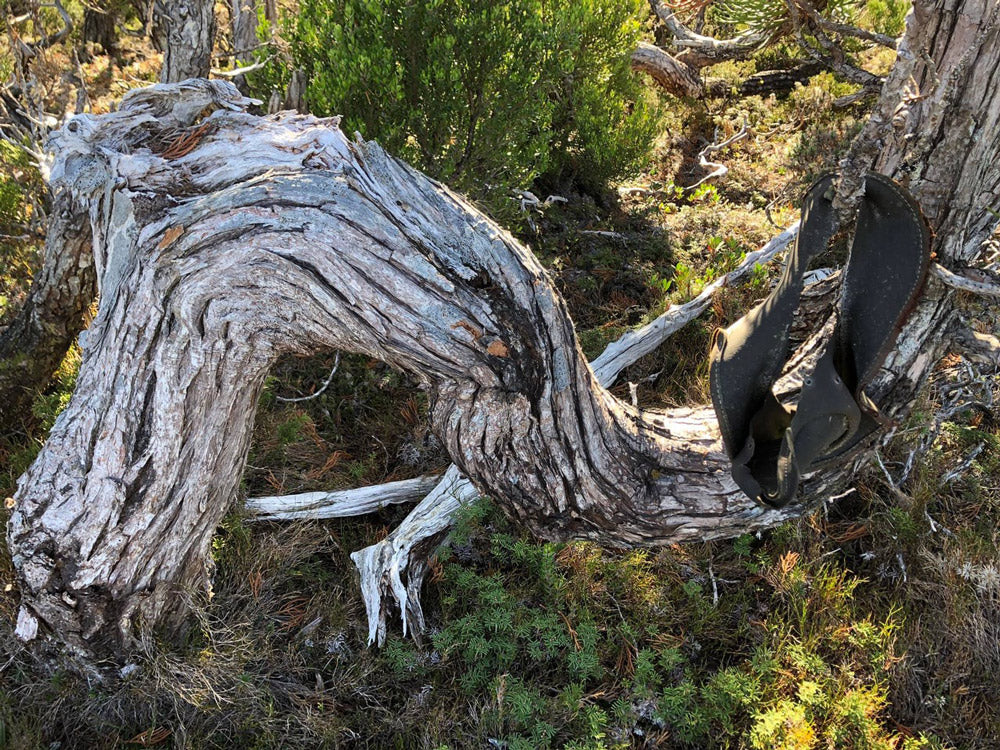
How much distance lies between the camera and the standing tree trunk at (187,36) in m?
4.45

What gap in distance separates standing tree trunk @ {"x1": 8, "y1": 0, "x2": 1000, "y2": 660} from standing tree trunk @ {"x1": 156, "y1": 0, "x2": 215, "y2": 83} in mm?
2196

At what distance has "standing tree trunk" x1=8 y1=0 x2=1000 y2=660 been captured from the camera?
2.14m

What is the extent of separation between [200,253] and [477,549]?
2.01m

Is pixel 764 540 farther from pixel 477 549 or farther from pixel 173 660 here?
pixel 173 660

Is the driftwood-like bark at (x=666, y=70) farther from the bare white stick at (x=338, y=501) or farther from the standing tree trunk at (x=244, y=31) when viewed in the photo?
the bare white stick at (x=338, y=501)

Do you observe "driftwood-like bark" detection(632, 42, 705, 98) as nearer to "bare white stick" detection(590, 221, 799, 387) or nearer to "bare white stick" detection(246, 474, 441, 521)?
"bare white stick" detection(590, 221, 799, 387)

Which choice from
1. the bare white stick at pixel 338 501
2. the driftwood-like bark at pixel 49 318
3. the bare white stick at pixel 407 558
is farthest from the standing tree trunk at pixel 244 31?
the bare white stick at pixel 407 558

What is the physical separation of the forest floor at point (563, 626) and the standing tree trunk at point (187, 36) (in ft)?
5.91

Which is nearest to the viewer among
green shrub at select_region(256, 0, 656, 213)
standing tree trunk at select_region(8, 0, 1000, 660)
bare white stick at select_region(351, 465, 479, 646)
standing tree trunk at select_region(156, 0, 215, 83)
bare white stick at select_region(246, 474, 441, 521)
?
standing tree trunk at select_region(8, 0, 1000, 660)

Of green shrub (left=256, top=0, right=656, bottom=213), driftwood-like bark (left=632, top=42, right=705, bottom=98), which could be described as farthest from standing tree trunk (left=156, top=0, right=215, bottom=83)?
driftwood-like bark (left=632, top=42, right=705, bottom=98)

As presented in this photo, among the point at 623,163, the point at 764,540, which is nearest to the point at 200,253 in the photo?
the point at 764,540

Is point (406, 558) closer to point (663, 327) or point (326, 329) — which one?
point (326, 329)

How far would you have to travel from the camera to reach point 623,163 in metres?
5.80

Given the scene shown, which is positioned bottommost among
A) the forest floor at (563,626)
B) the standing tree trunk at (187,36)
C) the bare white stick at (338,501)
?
the forest floor at (563,626)
